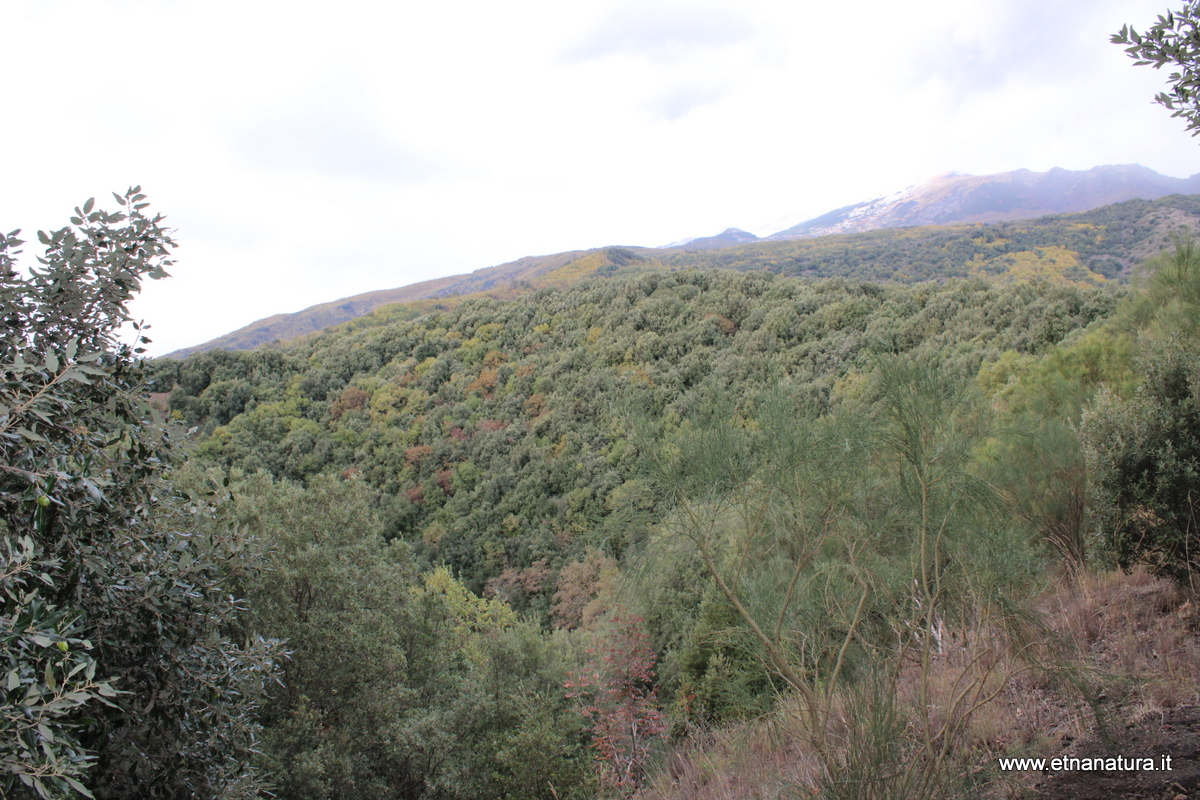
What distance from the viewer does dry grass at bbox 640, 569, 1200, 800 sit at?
3113mm

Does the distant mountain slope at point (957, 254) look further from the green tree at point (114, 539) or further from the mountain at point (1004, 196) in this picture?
the mountain at point (1004, 196)

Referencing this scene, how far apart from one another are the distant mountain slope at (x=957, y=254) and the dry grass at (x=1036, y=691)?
24.5 m

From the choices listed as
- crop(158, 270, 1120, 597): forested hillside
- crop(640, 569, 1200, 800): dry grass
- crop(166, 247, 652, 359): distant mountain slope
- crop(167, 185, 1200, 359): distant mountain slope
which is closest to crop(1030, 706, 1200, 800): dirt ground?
crop(640, 569, 1200, 800): dry grass

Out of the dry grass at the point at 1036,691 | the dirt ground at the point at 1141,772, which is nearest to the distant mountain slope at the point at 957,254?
the dry grass at the point at 1036,691

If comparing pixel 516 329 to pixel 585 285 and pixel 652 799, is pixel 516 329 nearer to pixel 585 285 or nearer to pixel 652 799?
pixel 585 285

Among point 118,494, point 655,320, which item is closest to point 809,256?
point 655,320

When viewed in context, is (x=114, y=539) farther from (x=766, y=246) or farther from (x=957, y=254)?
(x=766, y=246)

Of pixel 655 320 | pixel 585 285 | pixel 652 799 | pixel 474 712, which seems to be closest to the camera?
pixel 652 799

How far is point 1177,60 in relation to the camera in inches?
110

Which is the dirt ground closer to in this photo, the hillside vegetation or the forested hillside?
the hillside vegetation

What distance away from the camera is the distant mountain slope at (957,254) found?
41594 millimetres

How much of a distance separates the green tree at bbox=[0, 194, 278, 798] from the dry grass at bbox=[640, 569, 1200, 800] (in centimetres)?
291

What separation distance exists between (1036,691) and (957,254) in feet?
197

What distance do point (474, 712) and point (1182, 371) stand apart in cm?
941
